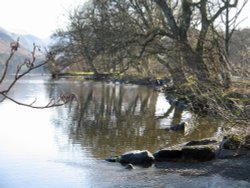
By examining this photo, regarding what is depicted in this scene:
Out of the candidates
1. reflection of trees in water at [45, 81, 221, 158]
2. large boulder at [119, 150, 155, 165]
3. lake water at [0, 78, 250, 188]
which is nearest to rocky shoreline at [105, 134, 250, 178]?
large boulder at [119, 150, 155, 165]

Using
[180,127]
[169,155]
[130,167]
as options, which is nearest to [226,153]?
[169,155]

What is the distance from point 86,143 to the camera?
1622 cm

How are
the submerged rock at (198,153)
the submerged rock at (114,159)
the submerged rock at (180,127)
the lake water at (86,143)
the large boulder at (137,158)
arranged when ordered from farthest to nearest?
the submerged rock at (180,127)
the submerged rock at (198,153)
the submerged rock at (114,159)
the large boulder at (137,158)
the lake water at (86,143)

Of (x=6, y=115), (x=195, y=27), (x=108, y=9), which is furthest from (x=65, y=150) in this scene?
(x=195, y=27)

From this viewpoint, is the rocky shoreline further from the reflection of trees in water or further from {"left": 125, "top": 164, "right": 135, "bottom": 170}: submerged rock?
the reflection of trees in water

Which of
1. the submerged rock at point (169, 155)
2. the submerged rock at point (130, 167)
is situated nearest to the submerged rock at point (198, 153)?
the submerged rock at point (169, 155)

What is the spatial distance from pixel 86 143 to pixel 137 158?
3519 millimetres

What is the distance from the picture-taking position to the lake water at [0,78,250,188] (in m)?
11.1

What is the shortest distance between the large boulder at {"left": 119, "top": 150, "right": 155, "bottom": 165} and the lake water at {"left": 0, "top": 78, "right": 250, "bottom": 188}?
35 centimetres

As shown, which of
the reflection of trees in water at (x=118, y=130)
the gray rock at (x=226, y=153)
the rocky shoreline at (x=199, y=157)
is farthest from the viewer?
the reflection of trees in water at (x=118, y=130)

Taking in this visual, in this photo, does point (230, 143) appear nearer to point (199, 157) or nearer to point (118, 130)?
point (199, 157)

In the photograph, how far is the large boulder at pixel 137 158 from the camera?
1307cm

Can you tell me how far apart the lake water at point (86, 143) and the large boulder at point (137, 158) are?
0.35 metres

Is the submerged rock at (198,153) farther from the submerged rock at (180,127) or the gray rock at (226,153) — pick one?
the submerged rock at (180,127)
